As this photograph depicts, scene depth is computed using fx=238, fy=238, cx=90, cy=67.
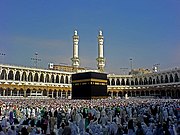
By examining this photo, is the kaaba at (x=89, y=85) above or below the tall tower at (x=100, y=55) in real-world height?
below

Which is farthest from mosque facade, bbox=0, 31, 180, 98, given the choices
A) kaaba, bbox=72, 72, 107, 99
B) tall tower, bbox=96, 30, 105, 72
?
kaaba, bbox=72, 72, 107, 99

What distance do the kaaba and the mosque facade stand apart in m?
8.49

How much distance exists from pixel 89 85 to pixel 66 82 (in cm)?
1427

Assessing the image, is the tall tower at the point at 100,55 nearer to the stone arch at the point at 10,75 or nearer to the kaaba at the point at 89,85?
the kaaba at the point at 89,85

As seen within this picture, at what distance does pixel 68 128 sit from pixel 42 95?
3452cm

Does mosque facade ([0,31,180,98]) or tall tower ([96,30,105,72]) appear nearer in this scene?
mosque facade ([0,31,180,98])

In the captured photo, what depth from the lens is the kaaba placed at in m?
31.8

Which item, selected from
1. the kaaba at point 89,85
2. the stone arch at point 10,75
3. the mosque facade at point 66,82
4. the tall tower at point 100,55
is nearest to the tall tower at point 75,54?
the mosque facade at point 66,82

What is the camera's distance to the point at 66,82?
45375 mm

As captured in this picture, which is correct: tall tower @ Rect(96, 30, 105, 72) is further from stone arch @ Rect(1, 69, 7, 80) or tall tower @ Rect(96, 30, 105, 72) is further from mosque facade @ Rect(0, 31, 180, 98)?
stone arch @ Rect(1, 69, 7, 80)

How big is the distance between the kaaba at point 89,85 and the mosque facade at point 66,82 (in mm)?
8492

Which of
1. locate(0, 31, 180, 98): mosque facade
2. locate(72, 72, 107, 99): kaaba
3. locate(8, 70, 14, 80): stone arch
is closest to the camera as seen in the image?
locate(72, 72, 107, 99): kaaba

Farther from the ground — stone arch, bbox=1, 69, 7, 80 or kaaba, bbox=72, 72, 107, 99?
stone arch, bbox=1, 69, 7, 80

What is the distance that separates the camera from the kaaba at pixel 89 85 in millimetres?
31781
